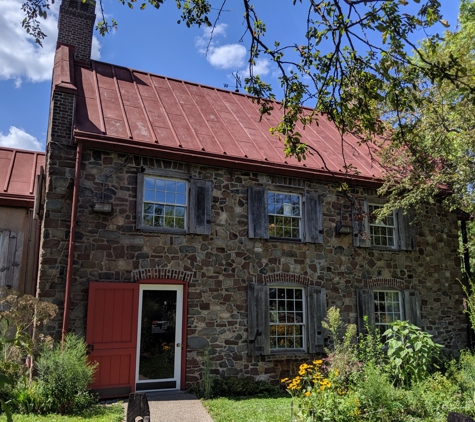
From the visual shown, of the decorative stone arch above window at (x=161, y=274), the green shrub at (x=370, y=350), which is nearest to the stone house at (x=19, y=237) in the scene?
the decorative stone arch above window at (x=161, y=274)

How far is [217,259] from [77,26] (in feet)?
26.2

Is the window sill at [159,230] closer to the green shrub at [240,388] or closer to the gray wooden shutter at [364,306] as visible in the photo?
the green shrub at [240,388]

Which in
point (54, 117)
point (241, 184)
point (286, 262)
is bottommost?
point (286, 262)

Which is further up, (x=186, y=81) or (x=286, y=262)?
(x=186, y=81)

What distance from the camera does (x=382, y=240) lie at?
37.4ft

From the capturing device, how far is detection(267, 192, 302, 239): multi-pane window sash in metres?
10.2

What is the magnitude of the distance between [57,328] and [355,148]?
9344 millimetres

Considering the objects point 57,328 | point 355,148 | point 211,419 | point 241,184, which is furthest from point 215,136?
point 211,419

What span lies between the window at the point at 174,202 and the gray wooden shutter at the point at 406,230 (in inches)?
210

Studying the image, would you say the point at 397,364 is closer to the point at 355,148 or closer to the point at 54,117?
the point at 355,148

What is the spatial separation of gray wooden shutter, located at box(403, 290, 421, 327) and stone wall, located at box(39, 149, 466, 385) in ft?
0.65

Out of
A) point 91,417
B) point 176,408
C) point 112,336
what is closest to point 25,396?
point 91,417

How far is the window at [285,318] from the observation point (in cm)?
939

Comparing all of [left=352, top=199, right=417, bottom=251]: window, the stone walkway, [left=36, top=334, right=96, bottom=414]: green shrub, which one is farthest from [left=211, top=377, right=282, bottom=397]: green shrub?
[left=352, top=199, right=417, bottom=251]: window
